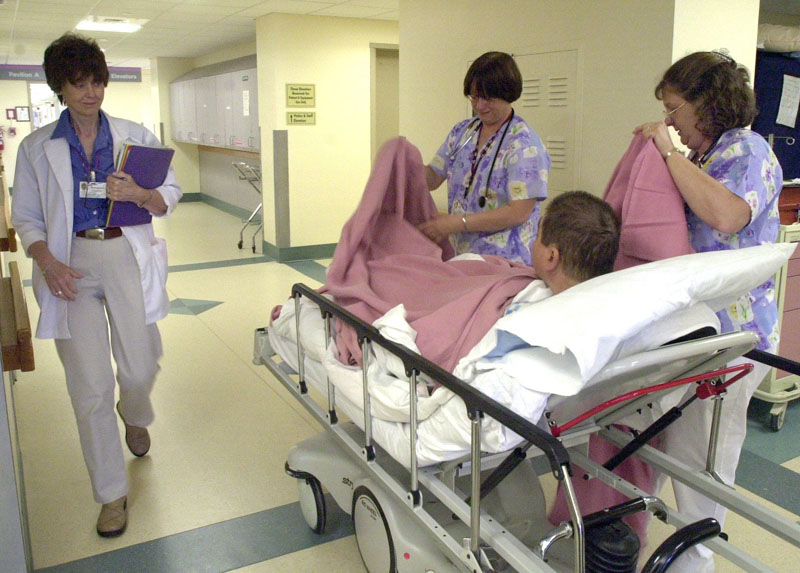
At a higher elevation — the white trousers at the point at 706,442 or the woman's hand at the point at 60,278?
the woman's hand at the point at 60,278

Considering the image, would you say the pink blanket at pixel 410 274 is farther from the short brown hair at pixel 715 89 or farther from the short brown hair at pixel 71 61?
the short brown hair at pixel 71 61

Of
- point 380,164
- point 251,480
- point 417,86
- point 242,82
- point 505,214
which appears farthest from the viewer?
point 242,82

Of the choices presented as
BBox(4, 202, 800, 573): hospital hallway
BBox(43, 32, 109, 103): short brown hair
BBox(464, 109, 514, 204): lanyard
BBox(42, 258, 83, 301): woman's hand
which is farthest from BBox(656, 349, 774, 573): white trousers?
BBox(43, 32, 109, 103): short brown hair

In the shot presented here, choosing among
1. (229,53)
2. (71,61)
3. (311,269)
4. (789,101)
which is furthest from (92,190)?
(229,53)

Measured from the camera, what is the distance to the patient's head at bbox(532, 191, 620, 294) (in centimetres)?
153

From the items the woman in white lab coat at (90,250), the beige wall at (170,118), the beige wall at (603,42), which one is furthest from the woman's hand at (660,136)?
the beige wall at (170,118)

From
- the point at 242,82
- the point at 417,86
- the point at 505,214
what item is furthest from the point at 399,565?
the point at 242,82

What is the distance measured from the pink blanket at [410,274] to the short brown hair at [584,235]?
15 centimetres

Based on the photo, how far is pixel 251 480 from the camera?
104 inches

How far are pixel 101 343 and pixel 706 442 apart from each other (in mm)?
1894

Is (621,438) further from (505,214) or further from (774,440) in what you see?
(774,440)

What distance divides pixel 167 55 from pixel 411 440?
1048cm

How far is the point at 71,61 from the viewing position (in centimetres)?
207

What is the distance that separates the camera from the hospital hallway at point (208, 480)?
85.7 inches
